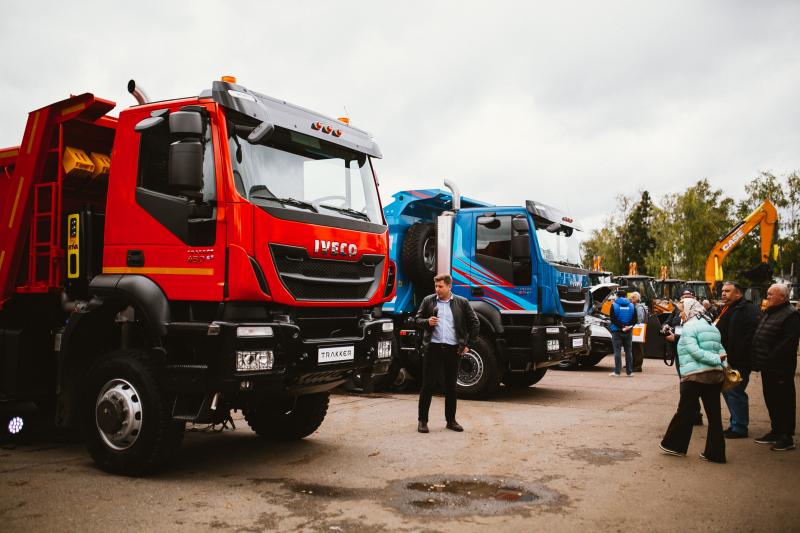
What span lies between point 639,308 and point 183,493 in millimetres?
12974

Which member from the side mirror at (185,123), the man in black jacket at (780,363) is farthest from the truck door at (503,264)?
the side mirror at (185,123)

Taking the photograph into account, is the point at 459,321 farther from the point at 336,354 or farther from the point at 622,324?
the point at 622,324

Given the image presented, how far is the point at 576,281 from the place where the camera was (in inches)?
451

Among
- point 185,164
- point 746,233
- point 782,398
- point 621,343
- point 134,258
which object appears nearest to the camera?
point 185,164

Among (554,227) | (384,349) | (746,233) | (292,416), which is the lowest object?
(292,416)

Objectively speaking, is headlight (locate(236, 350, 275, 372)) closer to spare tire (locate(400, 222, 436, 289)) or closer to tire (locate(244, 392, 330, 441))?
tire (locate(244, 392, 330, 441))

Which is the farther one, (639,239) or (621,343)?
(639,239)

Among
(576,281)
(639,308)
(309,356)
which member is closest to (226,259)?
Answer: (309,356)

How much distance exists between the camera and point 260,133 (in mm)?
5719

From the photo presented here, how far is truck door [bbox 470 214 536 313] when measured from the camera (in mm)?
10578

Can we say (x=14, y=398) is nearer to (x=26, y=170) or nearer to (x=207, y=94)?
(x=26, y=170)

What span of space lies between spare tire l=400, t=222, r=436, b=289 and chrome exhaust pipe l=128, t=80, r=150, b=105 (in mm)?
5560

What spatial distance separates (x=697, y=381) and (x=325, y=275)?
3692 millimetres

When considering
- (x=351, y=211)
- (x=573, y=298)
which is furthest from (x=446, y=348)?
(x=573, y=298)
